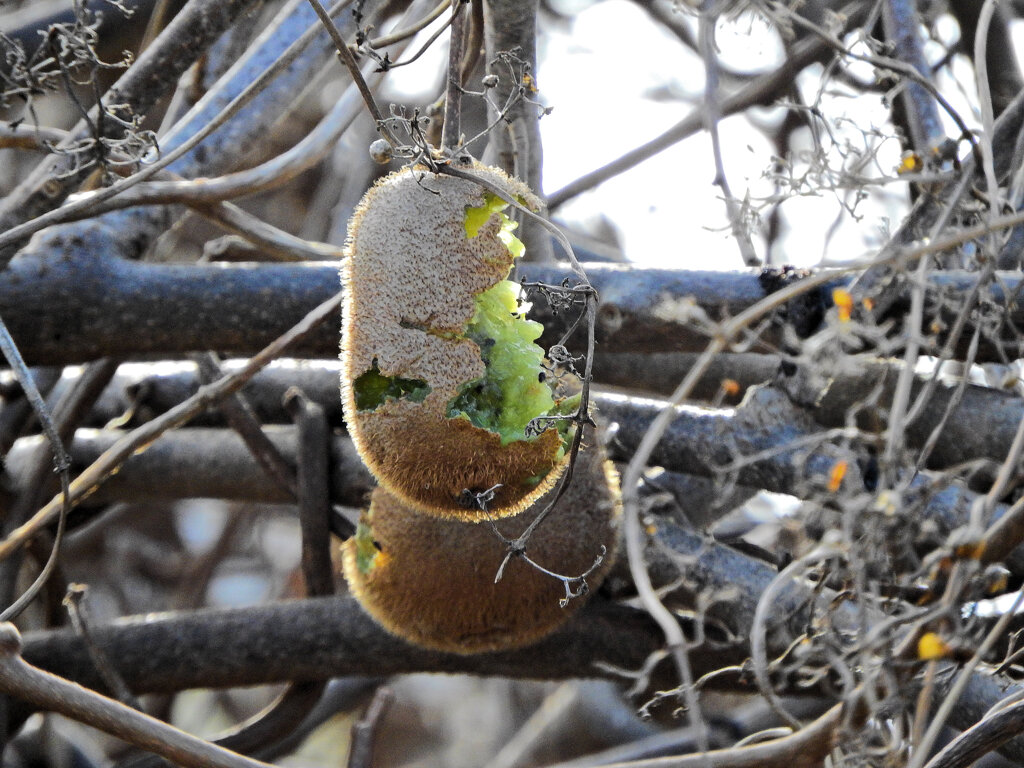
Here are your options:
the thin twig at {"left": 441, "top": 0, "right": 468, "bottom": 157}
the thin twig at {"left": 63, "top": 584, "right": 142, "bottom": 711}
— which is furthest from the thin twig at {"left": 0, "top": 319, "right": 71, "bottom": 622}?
the thin twig at {"left": 441, "top": 0, "right": 468, "bottom": 157}

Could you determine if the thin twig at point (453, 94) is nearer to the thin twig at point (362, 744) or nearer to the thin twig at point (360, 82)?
the thin twig at point (360, 82)

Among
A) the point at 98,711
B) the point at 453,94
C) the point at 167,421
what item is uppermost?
the point at 453,94

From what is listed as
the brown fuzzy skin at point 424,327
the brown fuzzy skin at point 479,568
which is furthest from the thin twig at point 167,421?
the brown fuzzy skin at point 424,327

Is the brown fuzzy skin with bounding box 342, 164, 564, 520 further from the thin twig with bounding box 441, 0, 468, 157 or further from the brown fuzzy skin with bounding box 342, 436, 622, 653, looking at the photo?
the brown fuzzy skin with bounding box 342, 436, 622, 653

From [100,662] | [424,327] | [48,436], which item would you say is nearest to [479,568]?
[424,327]

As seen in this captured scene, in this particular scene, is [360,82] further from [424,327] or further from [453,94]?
[424,327]

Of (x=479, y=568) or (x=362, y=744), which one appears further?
(x=362, y=744)
